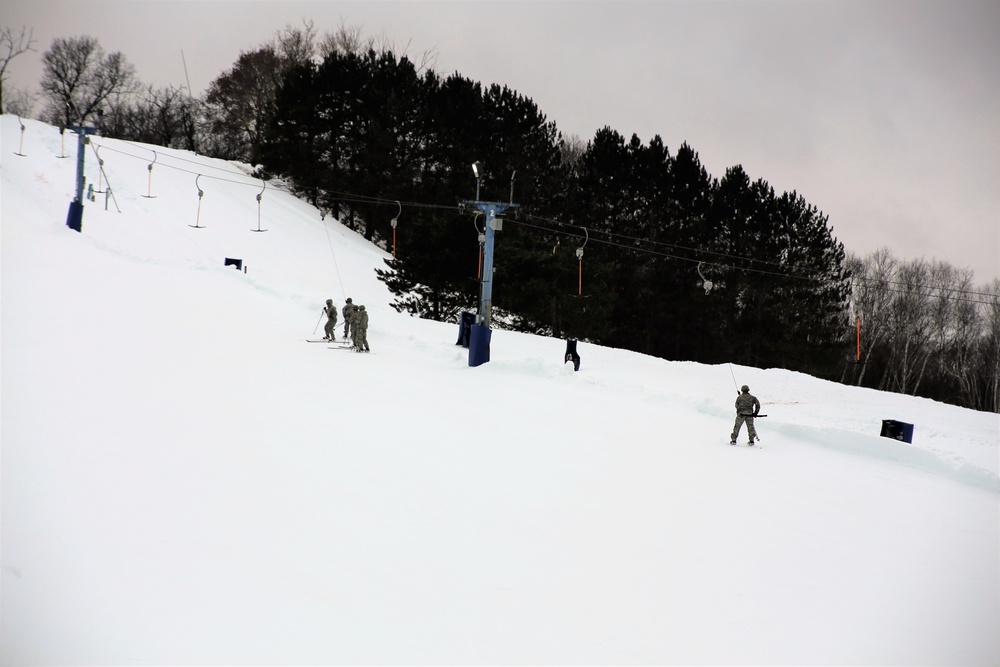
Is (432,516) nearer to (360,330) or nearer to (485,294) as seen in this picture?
(360,330)

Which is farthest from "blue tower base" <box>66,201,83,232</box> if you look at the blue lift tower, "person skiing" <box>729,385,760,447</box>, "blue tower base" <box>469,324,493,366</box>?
"person skiing" <box>729,385,760,447</box>

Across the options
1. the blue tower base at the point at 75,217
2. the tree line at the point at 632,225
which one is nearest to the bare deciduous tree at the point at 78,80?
the tree line at the point at 632,225

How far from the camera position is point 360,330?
18297 millimetres

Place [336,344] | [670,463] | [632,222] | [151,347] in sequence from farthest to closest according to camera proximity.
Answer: [632,222] → [336,344] → [151,347] → [670,463]

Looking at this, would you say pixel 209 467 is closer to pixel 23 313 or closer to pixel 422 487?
pixel 422 487

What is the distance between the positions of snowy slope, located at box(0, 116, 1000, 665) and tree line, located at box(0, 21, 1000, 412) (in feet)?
70.3

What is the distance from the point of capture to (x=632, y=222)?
46.0 meters

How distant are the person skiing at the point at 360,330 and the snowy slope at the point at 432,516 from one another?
1.13m

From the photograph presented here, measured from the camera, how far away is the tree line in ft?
138

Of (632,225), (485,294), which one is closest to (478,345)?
(485,294)

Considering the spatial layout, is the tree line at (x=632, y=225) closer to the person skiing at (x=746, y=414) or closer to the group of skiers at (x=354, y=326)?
the group of skiers at (x=354, y=326)

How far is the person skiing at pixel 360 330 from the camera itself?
60.1 ft

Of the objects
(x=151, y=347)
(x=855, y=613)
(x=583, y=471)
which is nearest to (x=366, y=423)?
Result: (x=583, y=471)

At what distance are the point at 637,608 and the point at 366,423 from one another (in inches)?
237
